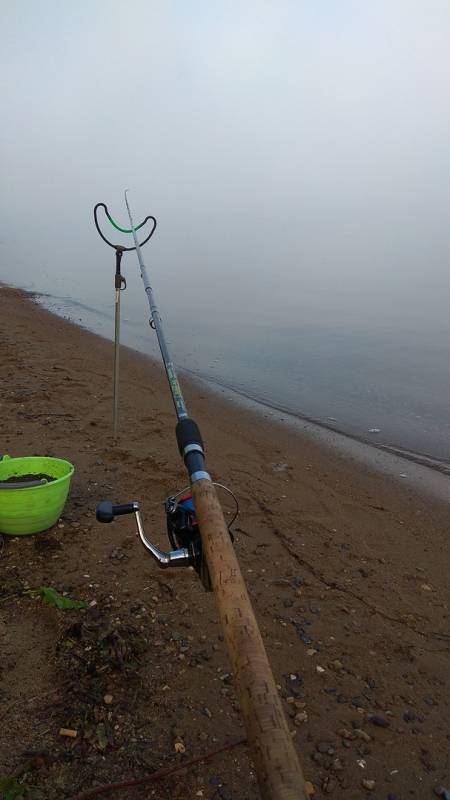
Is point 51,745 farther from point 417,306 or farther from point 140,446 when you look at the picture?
point 417,306

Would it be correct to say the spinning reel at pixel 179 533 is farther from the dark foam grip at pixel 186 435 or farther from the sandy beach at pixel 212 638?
the sandy beach at pixel 212 638

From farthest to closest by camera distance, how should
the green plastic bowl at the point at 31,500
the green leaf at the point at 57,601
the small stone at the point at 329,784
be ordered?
the green plastic bowl at the point at 31,500 → the green leaf at the point at 57,601 → the small stone at the point at 329,784

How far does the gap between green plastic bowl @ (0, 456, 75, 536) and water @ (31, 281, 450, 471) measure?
459cm

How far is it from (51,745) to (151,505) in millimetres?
1998

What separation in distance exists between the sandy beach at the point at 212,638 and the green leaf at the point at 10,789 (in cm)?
3

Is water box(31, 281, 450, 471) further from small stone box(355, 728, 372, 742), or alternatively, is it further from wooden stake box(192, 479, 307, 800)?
wooden stake box(192, 479, 307, 800)

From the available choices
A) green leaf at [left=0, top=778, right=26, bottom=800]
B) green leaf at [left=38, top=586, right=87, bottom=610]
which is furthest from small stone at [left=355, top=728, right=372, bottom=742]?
green leaf at [left=38, top=586, right=87, bottom=610]

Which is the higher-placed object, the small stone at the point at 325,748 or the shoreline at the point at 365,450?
the shoreline at the point at 365,450

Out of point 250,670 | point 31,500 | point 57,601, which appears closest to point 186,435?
point 250,670

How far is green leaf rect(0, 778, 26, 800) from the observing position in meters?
1.65

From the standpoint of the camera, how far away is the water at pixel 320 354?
7689 millimetres

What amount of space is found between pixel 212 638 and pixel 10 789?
1036 millimetres

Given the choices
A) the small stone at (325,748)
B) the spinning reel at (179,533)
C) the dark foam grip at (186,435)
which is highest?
the dark foam grip at (186,435)

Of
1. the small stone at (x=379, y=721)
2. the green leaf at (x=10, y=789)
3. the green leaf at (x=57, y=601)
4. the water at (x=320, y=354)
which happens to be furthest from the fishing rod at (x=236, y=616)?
the water at (x=320, y=354)
